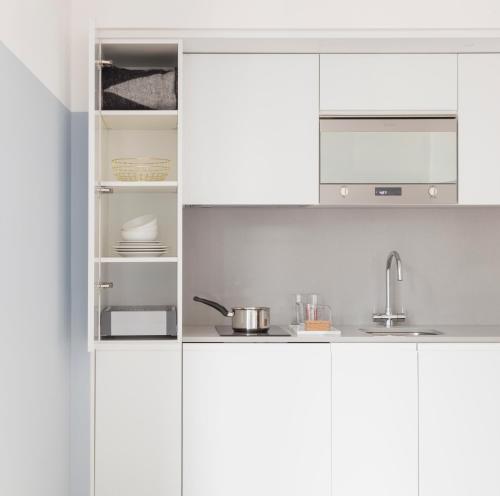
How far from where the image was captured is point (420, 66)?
3148 mm

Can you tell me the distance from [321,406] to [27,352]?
125 centimetres

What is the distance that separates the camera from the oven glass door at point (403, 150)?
3.16 meters

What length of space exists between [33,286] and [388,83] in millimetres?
1782

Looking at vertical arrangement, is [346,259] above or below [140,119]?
below

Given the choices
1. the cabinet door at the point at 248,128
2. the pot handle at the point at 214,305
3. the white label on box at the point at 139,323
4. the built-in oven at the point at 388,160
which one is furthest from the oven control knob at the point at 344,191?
the white label on box at the point at 139,323

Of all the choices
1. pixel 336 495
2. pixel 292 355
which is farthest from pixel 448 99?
pixel 336 495

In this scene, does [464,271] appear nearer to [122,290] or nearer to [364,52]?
[364,52]

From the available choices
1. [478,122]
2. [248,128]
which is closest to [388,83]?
[478,122]

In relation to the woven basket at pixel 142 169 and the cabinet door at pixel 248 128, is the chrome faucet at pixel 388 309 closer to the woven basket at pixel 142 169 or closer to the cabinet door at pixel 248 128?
the cabinet door at pixel 248 128

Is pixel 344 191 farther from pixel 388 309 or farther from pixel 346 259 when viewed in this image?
pixel 388 309

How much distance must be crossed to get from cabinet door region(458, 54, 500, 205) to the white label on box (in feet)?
4.77

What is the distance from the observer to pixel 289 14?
297 cm

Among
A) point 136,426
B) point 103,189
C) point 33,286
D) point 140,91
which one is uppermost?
point 140,91

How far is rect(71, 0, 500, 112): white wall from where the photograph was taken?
9.68 feet
